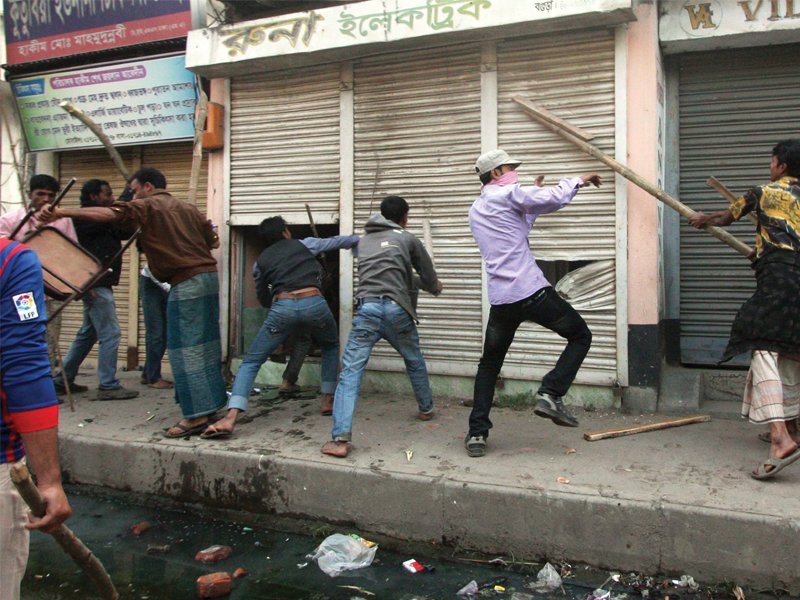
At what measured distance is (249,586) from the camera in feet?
10.7

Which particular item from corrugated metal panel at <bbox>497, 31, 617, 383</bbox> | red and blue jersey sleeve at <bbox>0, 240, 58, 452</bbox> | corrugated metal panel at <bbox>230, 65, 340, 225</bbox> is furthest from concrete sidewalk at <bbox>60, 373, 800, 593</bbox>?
red and blue jersey sleeve at <bbox>0, 240, 58, 452</bbox>

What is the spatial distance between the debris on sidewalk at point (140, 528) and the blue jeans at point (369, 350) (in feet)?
3.91

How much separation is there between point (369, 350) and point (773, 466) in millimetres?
2379

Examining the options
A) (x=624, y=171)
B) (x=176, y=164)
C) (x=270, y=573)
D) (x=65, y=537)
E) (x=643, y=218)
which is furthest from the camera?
(x=176, y=164)

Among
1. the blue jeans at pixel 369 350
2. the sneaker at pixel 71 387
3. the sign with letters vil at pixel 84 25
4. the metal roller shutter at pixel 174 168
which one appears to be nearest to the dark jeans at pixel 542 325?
the blue jeans at pixel 369 350

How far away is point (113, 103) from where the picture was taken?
725cm

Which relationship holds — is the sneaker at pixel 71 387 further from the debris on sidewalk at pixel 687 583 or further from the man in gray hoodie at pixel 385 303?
the debris on sidewalk at pixel 687 583

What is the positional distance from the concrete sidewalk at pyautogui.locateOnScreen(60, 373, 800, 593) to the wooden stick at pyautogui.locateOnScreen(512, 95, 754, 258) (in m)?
1.25

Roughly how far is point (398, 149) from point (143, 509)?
335cm

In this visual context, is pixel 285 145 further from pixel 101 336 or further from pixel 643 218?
pixel 643 218

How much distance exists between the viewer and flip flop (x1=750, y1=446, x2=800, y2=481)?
345cm

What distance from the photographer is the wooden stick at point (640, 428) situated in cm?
434

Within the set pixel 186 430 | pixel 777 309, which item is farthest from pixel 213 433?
pixel 777 309

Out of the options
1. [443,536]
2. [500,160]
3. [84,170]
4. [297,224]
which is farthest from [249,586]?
[84,170]
